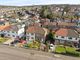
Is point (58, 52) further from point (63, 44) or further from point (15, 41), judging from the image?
point (15, 41)

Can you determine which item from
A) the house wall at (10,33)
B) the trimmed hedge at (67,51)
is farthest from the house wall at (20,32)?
the trimmed hedge at (67,51)

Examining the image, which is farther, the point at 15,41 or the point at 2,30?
the point at 2,30

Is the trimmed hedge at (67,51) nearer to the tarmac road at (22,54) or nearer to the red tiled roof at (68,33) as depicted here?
the tarmac road at (22,54)

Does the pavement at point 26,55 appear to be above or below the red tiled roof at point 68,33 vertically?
below

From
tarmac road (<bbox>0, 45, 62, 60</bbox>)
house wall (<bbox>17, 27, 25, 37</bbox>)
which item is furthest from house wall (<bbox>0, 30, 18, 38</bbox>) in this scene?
tarmac road (<bbox>0, 45, 62, 60</bbox>)

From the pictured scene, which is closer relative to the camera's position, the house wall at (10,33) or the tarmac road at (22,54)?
the tarmac road at (22,54)

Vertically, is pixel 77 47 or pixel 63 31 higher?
pixel 63 31

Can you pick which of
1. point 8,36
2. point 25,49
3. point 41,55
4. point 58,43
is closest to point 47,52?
point 41,55

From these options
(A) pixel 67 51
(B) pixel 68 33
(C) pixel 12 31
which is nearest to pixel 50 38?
(B) pixel 68 33
